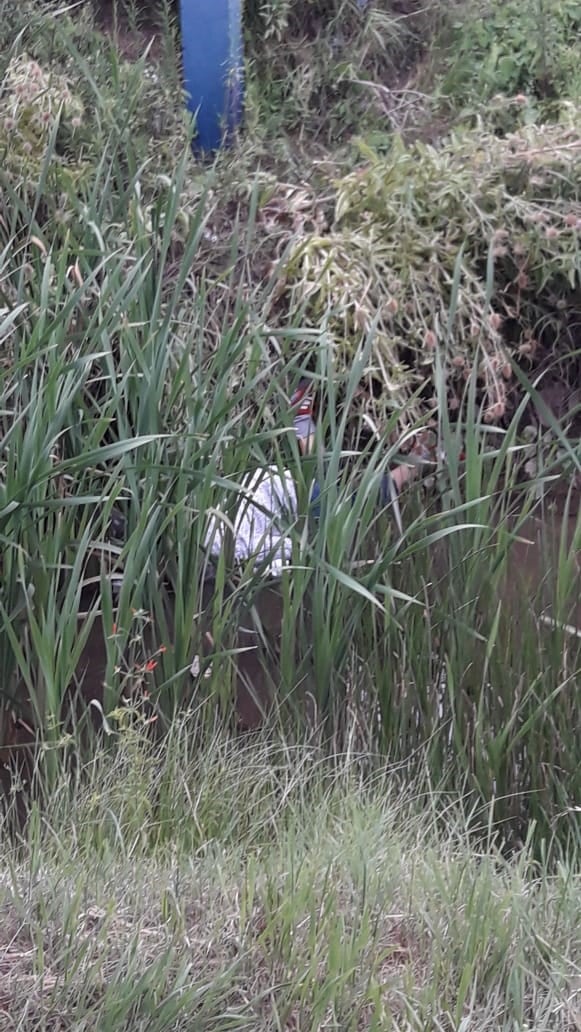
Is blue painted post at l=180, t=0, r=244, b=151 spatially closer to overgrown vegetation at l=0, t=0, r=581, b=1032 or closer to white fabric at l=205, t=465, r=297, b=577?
overgrown vegetation at l=0, t=0, r=581, b=1032

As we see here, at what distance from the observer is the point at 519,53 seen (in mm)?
3811

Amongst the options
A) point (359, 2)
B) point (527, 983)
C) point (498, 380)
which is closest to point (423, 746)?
point (527, 983)

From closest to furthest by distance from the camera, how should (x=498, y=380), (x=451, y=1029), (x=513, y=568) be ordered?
1. (x=451, y=1029)
2. (x=513, y=568)
3. (x=498, y=380)

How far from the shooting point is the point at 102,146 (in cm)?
327

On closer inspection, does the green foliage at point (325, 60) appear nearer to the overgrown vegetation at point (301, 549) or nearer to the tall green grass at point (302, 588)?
the overgrown vegetation at point (301, 549)

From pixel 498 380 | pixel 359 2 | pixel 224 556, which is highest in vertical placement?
pixel 359 2

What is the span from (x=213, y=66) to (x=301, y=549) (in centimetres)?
218

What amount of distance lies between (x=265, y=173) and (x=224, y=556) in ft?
5.53

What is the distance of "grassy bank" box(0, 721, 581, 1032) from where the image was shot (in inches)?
52.3

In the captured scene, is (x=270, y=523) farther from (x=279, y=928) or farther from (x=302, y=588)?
A: (x=279, y=928)

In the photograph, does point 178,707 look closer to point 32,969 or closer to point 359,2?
point 32,969

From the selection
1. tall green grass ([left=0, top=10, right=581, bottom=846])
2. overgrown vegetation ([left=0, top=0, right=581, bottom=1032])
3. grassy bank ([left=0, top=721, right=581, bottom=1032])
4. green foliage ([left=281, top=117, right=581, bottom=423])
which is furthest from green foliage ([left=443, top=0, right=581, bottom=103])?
grassy bank ([left=0, top=721, right=581, bottom=1032])

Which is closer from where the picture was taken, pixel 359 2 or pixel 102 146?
pixel 102 146

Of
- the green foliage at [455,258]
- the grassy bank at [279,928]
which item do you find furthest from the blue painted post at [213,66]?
the grassy bank at [279,928]
